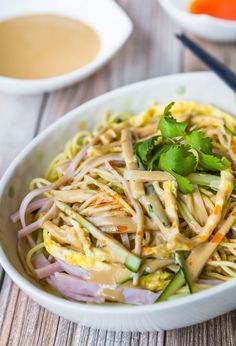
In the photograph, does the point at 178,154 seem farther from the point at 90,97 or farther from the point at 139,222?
the point at 90,97

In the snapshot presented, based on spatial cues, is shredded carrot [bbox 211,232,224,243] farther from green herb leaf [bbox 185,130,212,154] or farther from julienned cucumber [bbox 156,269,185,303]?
green herb leaf [bbox 185,130,212,154]

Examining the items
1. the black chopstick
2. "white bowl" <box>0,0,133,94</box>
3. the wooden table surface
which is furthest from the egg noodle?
"white bowl" <box>0,0,133,94</box>

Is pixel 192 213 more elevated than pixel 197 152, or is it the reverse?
pixel 197 152

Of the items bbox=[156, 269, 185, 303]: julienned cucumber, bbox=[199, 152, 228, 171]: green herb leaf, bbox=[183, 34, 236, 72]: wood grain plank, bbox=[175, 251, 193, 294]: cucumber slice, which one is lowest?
bbox=[183, 34, 236, 72]: wood grain plank

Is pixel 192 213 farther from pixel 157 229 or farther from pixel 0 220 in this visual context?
pixel 0 220

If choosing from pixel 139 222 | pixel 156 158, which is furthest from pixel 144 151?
pixel 139 222

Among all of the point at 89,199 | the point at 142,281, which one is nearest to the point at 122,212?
the point at 89,199

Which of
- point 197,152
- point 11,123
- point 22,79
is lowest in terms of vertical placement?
point 11,123

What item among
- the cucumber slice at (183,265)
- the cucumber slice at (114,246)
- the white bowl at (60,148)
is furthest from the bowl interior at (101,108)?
the cucumber slice at (183,265)

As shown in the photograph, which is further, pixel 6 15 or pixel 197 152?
pixel 6 15
